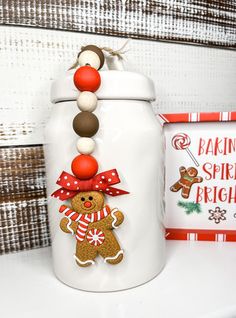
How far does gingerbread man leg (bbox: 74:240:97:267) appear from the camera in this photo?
40cm

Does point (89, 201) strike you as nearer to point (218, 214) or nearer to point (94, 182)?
point (94, 182)

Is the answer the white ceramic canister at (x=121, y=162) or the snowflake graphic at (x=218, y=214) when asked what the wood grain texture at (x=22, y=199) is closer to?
the white ceramic canister at (x=121, y=162)

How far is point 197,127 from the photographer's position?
57 centimetres

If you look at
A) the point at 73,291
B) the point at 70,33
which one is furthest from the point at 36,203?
the point at 70,33

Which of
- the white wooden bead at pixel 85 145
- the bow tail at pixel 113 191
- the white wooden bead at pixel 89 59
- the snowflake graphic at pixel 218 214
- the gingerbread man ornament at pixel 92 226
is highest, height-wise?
the white wooden bead at pixel 89 59

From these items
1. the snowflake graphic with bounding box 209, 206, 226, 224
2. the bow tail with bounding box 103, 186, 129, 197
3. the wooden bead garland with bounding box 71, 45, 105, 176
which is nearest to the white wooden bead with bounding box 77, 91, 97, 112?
the wooden bead garland with bounding box 71, 45, 105, 176

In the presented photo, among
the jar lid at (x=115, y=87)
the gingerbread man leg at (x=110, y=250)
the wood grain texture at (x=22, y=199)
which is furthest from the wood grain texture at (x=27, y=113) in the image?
the gingerbread man leg at (x=110, y=250)

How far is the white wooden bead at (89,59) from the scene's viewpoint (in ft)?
1.31

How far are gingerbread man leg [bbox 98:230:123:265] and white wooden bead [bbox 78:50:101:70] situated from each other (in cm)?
23

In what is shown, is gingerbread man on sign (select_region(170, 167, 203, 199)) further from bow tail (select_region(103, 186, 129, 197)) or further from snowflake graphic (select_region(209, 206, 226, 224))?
bow tail (select_region(103, 186, 129, 197))

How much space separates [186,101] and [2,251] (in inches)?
20.7

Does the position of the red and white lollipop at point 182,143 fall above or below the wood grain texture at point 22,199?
A: above

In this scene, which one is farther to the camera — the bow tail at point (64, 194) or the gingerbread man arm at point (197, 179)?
the gingerbread man arm at point (197, 179)

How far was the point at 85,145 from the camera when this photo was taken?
0.38 meters
